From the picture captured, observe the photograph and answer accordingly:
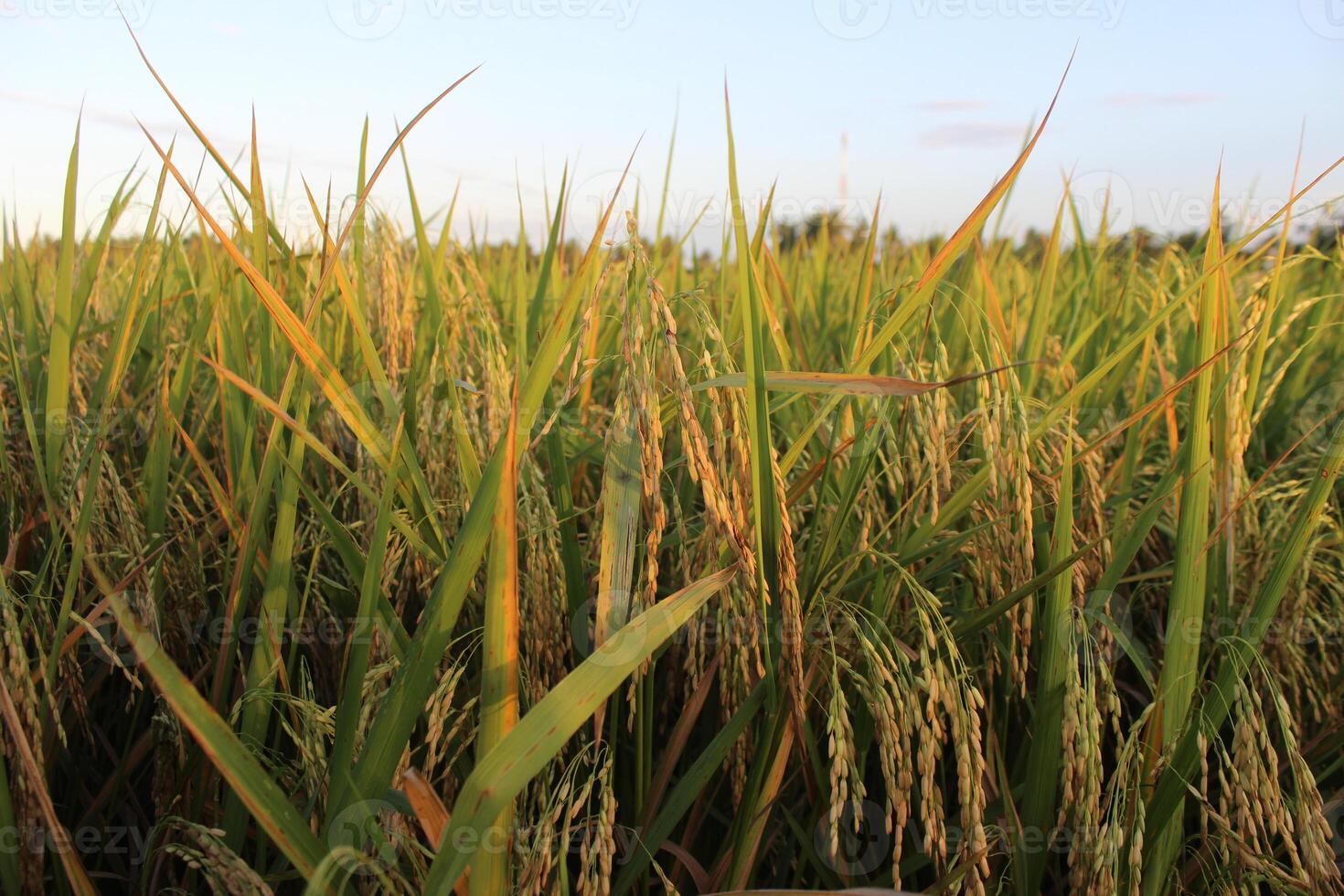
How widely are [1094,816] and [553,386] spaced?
1.28m

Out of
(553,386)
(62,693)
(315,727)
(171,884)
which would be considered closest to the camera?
(315,727)

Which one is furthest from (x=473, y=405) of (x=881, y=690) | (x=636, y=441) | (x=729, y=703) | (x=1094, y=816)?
(x=1094, y=816)

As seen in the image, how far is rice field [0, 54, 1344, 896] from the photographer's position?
79cm

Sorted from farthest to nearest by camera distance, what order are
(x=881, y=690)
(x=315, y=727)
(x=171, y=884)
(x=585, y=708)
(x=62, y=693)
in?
(x=62, y=693) < (x=171, y=884) < (x=315, y=727) < (x=881, y=690) < (x=585, y=708)

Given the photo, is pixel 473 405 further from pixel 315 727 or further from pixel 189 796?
pixel 189 796

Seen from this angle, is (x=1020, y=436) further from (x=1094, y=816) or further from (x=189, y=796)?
(x=189, y=796)

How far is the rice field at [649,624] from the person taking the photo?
31.3 inches

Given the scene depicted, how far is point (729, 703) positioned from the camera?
100cm

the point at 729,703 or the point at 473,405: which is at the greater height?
the point at 473,405

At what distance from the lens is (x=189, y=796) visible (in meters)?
1.10

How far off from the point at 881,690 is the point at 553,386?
119cm

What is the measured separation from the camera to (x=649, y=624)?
77cm

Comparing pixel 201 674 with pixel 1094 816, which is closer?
pixel 1094 816

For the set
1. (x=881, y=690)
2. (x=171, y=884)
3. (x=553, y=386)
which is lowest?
(x=171, y=884)
